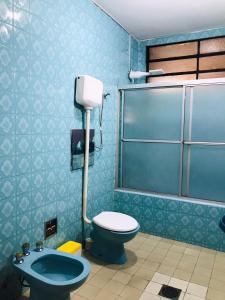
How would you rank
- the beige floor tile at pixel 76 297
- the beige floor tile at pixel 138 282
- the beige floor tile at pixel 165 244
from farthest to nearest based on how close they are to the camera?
the beige floor tile at pixel 165 244, the beige floor tile at pixel 138 282, the beige floor tile at pixel 76 297

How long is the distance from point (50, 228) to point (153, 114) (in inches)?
64.3

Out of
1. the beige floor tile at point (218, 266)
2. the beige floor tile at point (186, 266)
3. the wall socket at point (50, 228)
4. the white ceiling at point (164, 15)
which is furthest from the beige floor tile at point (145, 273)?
the white ceiling at point (164, 15)

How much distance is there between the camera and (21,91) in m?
1.77

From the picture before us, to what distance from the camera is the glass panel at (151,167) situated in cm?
281

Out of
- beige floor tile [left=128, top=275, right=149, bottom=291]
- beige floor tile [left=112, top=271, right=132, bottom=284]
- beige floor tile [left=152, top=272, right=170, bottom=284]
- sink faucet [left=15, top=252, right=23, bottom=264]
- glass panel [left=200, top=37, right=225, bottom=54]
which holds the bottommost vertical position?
beige floor tile [left=152, top=272, right=170, bottom=284]

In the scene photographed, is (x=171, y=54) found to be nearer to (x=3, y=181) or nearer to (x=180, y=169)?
(x=180, y=169)

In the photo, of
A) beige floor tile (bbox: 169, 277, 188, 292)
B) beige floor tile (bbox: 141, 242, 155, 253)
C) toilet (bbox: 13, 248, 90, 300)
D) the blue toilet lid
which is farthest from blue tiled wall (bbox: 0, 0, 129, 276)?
beige floor tile (bbox: 169, 277, 188, 292)

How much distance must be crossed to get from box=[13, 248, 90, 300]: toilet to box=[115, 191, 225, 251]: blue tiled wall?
4.39 feet

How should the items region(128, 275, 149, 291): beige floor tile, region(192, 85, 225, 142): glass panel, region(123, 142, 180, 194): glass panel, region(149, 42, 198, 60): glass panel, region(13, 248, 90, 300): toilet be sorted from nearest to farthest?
1. region(13, 248, 90, 300): toilet
2. region(128, 275, 149, 291): beige floor tile
3. region(192, 85, 225, 142): glass panel
4. region(123, 142, 180, 194): glass panel
5. region(149, 42, 198, 60): glass panel

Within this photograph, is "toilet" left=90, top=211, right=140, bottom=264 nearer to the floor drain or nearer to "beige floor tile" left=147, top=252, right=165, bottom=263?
"beige floor tile" left=147, top=252, right=165, bottom=263

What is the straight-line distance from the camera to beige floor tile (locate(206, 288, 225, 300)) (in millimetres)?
1891

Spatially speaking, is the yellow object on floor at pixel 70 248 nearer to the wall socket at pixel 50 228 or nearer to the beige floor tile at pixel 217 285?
the wall socket at pixel 50 228

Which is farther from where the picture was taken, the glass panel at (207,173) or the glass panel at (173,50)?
the glass panel at (173,50)

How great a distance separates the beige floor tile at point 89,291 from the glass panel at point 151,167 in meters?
1.30
